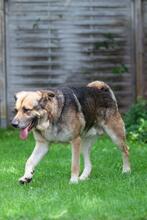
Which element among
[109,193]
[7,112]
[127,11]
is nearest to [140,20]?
[127,11]

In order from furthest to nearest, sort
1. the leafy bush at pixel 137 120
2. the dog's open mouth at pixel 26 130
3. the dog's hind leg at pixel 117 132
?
the leafy bush at pixel 137 120
the dog's hind leg at pixel 117 132
the dog's open mouth at pixel 26 130

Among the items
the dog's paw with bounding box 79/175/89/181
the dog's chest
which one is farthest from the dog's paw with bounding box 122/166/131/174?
the dog's chest

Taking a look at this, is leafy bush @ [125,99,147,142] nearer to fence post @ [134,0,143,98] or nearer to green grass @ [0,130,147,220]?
fence post @ [134,0,143,98]

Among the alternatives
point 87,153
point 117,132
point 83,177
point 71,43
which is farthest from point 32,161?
point 71,43

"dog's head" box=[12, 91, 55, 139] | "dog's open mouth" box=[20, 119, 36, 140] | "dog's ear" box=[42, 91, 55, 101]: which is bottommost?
"dog's open mouth" box=[20, 119, 36, 140]

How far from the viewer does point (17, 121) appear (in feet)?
27.4

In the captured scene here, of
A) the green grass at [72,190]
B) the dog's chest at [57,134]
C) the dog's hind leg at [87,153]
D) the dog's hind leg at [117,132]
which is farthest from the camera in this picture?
the dog's hind leg at [117,132]

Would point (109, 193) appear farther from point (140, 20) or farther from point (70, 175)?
point (140, 20)

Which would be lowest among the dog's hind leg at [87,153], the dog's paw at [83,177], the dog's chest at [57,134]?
the dog's paw at [83,177]

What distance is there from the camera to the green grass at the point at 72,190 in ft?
22.5

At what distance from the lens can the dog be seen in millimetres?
8531

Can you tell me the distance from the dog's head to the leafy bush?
15.2 ft

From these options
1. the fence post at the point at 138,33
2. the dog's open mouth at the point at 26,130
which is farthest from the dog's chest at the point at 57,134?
the fence post at the point at 138,33

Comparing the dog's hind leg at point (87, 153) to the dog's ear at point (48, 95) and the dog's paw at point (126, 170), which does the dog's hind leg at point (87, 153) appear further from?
the dog's ear at point (48, 95)
